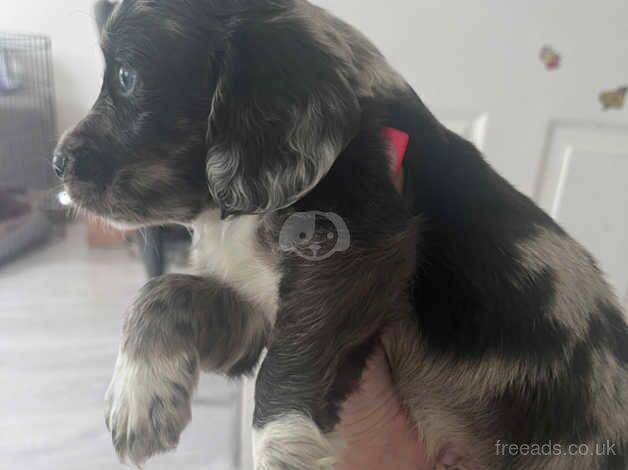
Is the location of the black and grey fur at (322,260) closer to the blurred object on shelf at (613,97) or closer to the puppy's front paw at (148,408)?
the puppy's front paw at (148,408)

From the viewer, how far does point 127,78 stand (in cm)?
93

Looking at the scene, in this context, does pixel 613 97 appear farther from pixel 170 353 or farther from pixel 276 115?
pixel 170 353

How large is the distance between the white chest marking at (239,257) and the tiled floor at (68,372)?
1.34 m

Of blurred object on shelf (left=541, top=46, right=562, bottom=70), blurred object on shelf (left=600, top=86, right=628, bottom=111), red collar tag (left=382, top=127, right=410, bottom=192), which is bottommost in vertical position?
blurred object on shelf (left=600, top=86, right=628, bottom=111)

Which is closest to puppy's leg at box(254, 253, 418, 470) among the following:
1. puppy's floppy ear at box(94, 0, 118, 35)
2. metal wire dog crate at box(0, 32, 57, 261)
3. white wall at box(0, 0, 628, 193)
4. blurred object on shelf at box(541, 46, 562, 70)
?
puppy's floppy ear at box(94, 0, 118, 35)

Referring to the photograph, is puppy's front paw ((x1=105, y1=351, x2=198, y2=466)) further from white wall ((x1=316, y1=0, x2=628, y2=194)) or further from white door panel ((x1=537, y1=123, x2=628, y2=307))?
white door panel ((x1=537, y1=123, x2=628, y2=307))

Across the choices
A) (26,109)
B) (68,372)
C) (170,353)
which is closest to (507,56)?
(170,353)

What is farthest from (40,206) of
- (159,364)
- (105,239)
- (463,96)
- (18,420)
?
(159,364)

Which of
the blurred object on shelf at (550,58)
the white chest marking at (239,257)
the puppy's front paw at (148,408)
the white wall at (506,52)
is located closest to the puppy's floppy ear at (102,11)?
the white chest marking at (239,257)

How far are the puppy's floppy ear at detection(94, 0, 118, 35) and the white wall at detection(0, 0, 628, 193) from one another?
1.61 m

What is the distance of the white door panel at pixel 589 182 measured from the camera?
2709 millimetres

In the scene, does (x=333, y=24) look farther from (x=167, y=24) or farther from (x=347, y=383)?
(x=347, y=383)

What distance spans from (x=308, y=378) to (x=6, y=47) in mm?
3009

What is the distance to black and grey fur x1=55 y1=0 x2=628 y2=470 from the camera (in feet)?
2.84
